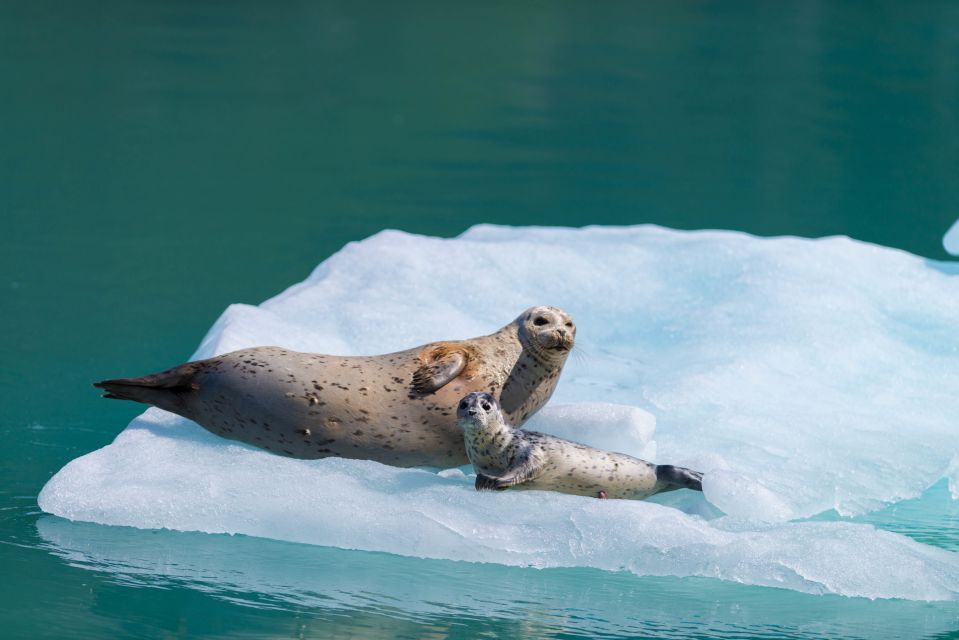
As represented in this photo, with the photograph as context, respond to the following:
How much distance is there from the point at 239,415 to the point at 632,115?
10594 millimetres

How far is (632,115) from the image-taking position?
15.1 m

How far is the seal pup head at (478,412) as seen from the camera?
15.3ft

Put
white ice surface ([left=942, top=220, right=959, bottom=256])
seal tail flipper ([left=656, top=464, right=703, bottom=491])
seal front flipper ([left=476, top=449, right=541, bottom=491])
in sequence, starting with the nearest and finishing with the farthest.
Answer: seal front flipper ([left=476, top=449, right=541, bottom=491]) < seal tail flipper ([left=656, top=464, right=703, bottom=491]) < white ice surface ([left=942, top=220, right=959, bottom=256])

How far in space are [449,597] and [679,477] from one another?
1050 millimetres

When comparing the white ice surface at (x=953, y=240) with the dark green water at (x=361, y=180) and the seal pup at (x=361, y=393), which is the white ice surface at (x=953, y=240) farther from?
the seal pup at (x=361, y=393)

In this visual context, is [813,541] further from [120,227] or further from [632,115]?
[632,115]

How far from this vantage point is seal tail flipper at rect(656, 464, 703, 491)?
4.85m

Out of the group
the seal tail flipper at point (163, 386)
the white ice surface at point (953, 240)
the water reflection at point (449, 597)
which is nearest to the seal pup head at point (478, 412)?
the water reflection at point (449, 597)

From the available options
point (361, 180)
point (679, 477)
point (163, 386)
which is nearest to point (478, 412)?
point (679, 477)

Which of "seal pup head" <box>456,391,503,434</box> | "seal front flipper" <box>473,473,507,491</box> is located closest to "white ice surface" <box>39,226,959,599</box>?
"seal front flipper" <box>473,473,507,491</box>

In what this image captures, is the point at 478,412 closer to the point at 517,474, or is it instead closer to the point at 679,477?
the point at 517,474

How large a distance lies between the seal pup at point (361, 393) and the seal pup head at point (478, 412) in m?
0.28

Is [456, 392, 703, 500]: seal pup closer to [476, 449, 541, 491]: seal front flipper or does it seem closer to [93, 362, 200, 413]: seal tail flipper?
[476, 449, 541, 491]: seal front flipper

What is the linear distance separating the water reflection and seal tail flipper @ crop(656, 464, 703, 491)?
587 millimetres
